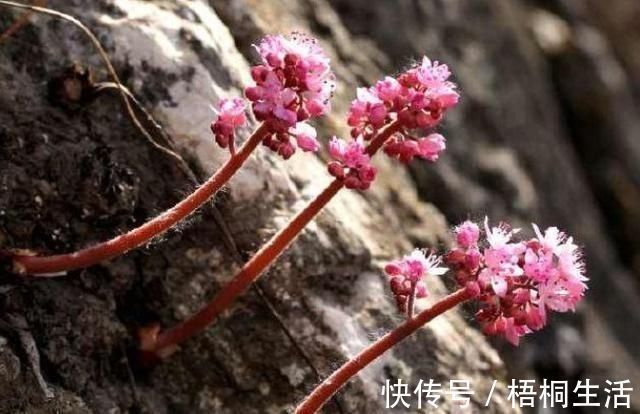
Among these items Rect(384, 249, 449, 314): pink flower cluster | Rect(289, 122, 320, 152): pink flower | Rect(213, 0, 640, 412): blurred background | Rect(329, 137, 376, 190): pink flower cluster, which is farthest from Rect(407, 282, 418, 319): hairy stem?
Rect(213, 0, 640, 412): blurred background

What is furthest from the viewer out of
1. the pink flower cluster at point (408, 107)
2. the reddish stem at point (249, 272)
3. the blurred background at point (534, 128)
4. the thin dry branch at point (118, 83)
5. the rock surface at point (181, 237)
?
the blurred background at point (534, 128)

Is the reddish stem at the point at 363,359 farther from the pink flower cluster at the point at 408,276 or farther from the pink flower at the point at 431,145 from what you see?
the pink flower at the point at 431,145

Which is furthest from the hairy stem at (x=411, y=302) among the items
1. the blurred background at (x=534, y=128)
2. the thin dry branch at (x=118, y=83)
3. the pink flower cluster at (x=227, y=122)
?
the blurred background at (x=534, y=128)

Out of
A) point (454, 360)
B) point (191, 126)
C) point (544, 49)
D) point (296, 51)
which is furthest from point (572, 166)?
point (296, 51)

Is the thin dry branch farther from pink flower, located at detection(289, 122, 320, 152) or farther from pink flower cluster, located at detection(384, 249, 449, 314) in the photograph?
pink flower cluster, located at detection(384, 249, 449, 314)

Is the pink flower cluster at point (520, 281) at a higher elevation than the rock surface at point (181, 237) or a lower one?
higher

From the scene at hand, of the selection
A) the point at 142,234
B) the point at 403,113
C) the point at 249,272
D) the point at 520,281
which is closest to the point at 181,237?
the point at 249,272
